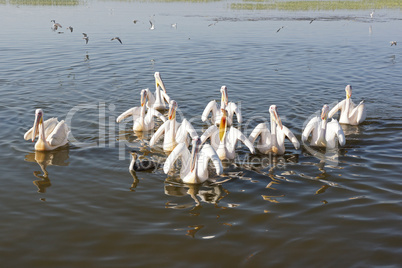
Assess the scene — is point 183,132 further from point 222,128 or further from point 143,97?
point 143,97

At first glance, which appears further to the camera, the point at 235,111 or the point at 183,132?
the point at 235,111

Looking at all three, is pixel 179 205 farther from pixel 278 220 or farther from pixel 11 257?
pixel 11 257

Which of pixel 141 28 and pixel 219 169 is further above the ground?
pixel 141 28

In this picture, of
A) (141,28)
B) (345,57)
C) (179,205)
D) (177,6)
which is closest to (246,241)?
(179,205)

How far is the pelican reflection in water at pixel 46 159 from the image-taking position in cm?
829

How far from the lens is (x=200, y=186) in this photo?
7.90 m

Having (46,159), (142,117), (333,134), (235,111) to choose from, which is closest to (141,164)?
(46,159)

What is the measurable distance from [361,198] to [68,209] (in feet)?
16.1

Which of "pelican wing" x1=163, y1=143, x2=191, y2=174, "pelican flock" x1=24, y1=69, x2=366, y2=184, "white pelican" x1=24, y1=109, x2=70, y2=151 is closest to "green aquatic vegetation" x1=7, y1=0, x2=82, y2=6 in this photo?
"pelican flock" x1=24, y1=69, x2=366, y2=184

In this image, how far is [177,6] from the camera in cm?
4228

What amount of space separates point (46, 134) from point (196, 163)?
153 inches

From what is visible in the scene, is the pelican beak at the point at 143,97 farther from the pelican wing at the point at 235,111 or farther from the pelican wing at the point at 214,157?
the pelican wing at the point at 214,157

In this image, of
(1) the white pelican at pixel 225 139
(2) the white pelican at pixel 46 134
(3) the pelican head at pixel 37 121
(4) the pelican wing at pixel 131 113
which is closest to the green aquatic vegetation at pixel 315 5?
(4) the pelican wing at pixel 131 113

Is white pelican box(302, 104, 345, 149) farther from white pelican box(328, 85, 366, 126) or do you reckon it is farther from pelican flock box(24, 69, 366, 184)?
white pelican box(328, 85, 366, 126)
